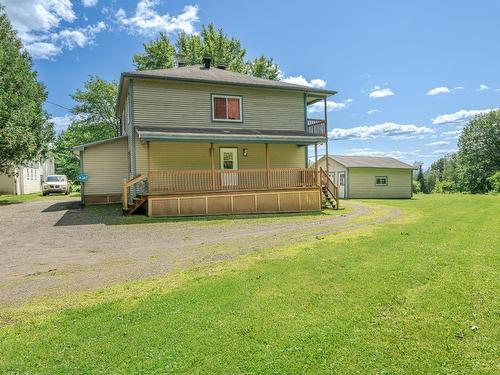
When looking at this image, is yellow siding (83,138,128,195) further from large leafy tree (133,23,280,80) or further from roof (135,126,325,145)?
large leafy tree (133,23,280,80)

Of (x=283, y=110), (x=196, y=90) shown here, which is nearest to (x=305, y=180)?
(x=283, y=110)

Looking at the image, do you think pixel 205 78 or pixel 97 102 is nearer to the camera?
pixel 205 78

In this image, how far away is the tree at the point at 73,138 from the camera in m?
39.7

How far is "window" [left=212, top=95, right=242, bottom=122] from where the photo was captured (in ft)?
55.9

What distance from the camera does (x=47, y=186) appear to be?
86.9 feet

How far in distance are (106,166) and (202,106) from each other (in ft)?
20.1

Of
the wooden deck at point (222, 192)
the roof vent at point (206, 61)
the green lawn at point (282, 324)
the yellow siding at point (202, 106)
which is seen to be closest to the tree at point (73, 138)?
the roof vent at point (206, 61)

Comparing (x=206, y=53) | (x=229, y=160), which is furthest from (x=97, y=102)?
(x=229, y=160)

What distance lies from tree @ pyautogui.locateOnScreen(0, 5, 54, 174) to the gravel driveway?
8298 millimetres

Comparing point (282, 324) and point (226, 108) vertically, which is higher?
point (226, 108)

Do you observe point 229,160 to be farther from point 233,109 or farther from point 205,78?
point 205,78

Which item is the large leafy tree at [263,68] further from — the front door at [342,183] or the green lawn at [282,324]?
the green lawn at [282,324]

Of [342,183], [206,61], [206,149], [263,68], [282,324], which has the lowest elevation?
[282,324]

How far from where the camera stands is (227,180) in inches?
659
